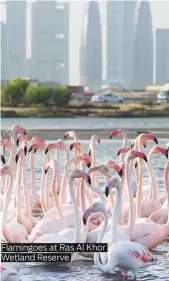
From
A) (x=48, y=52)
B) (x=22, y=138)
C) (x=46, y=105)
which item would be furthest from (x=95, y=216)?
(x=48, y=52)

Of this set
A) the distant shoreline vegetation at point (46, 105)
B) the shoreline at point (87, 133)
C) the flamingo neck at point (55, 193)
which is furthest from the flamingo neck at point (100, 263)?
the distant shoreline vegetation at point (46, 105)

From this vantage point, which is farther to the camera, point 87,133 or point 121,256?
point 87,133

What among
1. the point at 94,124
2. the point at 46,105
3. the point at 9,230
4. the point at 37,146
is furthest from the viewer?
the point at 46,105

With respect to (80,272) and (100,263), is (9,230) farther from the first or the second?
(100,263)

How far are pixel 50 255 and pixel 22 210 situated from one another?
1.79 m

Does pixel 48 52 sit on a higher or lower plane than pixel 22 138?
higher

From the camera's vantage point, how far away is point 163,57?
2939 centimetres

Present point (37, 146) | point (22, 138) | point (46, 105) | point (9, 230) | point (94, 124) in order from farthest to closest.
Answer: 1. point (46, 105)
2. point (94, 124)
3. point (22, 138)
4. point (37, 146)
5. point (9, 230)

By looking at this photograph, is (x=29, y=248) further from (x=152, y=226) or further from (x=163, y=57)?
(x=163, y=57)

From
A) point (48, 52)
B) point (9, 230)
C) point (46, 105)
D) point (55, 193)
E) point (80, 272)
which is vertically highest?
point (48, 52)

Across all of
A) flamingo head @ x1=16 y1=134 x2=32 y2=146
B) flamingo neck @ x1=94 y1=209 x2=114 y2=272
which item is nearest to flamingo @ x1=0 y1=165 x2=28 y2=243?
flamingo neck @ x1=94 y1=209 x2=114 y2=272

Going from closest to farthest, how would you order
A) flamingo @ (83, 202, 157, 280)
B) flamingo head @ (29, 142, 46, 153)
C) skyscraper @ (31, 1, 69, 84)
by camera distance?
flamingo @ (83, 202, 157, 280) < flamingo head @ (29, 142, 46, 153) < skyscraper @ (31, 1, 69, 84)

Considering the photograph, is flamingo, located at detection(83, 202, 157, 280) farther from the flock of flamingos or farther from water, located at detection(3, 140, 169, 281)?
water, located at detection(3, 140, 169, 281)

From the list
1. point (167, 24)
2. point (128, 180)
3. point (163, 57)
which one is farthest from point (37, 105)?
point (128, 180)
